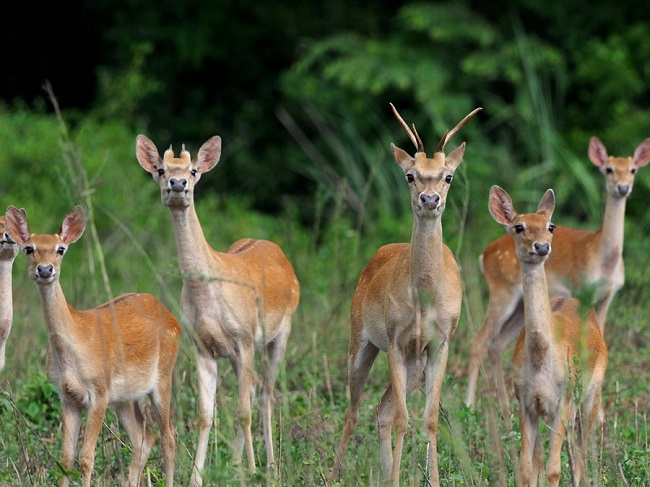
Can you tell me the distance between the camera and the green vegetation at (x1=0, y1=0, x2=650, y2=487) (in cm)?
1044

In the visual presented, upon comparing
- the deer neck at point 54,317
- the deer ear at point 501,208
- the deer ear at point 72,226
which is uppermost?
the deer ear at point 501,208

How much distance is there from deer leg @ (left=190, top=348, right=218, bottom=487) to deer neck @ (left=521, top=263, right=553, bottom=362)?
162 cm

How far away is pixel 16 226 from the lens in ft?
20.4

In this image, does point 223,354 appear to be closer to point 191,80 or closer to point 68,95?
point 191,80

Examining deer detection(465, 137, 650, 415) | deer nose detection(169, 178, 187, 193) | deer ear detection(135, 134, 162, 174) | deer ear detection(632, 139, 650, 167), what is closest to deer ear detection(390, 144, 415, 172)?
deer nose detection(169, 178, 187, 193)

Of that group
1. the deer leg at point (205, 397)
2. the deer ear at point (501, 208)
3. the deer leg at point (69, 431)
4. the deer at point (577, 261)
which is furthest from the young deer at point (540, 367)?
the deer at point (577, 261)

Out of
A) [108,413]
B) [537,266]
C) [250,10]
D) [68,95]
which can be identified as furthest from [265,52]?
[537,266]

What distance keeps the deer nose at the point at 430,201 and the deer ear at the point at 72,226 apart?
166 cm

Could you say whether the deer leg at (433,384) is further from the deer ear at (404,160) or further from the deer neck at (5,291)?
the deer neck at (5,291)

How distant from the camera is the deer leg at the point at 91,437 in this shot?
5.94 m

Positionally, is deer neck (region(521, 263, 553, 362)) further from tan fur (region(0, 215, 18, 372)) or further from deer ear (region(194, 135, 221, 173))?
tan fur (region(0, 215, 18, 372))

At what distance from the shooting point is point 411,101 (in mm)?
15125

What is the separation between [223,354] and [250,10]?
10.4 m

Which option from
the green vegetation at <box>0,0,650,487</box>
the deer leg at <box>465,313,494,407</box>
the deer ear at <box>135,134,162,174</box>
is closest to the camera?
the deer ear at <box>135,134,162,174</box>
